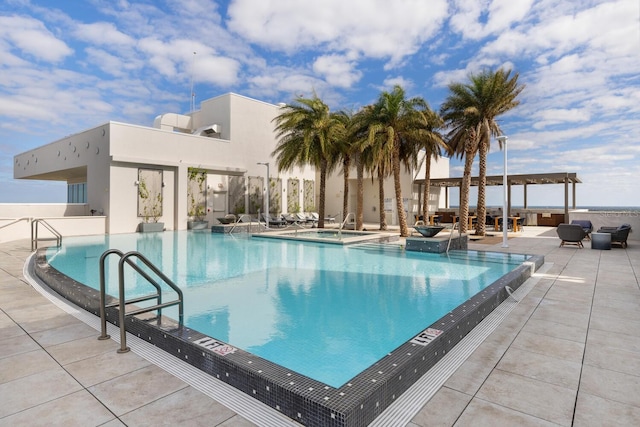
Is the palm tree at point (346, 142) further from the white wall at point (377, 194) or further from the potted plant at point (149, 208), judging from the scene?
the potted plant at point (149, 208)

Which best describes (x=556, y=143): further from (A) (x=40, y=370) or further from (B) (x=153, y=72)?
(A) (x=40, y=370)

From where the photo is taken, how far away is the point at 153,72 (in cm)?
2602

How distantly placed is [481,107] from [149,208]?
57.8 feet

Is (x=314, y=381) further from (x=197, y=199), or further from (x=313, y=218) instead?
(x=313, y=218)

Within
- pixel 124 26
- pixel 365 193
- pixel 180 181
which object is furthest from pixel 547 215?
pixel 124 26

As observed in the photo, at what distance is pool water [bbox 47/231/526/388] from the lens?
4070mm

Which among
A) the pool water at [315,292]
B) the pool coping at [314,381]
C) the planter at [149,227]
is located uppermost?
the planter at [149,227]

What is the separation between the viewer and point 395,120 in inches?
658

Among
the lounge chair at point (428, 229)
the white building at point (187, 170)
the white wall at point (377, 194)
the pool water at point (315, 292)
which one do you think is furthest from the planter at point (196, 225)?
the lounge chair at point (428, 229)

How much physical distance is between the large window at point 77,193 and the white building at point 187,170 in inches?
2.8

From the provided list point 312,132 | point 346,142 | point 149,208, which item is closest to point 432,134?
point 346,142

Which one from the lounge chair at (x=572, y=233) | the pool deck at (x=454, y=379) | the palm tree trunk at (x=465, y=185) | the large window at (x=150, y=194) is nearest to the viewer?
the pool deck at (x=454, y=379)

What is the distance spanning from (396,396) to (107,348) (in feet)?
9.22

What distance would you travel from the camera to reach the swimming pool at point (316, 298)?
362cm
